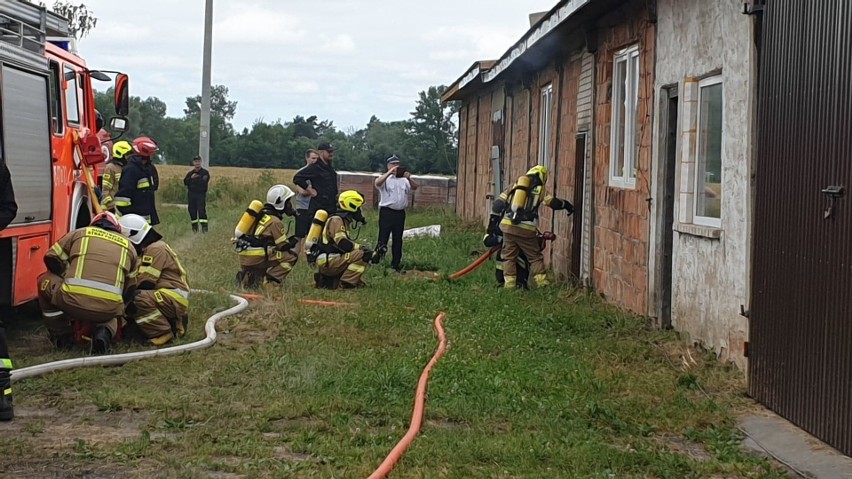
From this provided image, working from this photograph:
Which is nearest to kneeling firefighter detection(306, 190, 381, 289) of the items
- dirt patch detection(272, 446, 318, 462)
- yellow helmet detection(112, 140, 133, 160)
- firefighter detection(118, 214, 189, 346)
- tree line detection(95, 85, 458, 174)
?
yellow helmet detection(112, 140, 133, 160)

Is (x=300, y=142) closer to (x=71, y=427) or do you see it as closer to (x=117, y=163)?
(x=117, y=163)

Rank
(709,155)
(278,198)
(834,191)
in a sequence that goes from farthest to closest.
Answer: (278,198) < (709,155) < (834,191)

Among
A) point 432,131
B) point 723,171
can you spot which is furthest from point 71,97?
point 432,131

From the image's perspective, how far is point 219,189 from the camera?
3669 cm

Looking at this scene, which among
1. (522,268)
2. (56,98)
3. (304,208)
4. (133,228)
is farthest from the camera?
(304,208)

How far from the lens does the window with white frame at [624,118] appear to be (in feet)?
37.3

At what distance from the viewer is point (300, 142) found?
7756cm

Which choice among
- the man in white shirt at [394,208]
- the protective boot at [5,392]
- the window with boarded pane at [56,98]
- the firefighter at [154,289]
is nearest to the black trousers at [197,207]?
the man in white shirt at [394,208]

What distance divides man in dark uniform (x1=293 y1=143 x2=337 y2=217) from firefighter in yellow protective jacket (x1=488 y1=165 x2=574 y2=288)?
2.68 m

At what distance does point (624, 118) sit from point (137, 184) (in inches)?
254

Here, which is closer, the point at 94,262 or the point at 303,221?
the point at 94,262

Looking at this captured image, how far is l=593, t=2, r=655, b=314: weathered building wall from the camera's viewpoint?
10.5 meters

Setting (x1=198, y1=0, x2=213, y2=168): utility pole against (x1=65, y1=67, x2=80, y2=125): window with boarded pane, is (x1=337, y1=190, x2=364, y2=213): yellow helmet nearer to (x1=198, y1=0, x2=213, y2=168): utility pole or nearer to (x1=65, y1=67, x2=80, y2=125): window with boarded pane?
(x1=65, y1=67, x2=80, y2=125): window with boarded pane

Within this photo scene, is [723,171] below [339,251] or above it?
above
